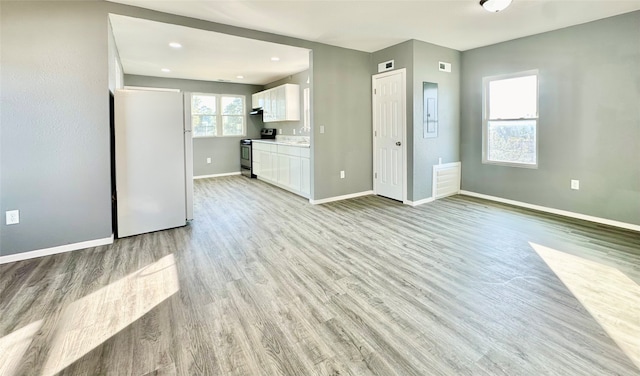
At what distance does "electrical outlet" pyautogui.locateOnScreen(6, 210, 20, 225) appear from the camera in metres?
2.80

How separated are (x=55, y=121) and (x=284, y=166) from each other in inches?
142

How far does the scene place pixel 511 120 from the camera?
4688mm

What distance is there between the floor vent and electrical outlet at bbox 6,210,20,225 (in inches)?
205

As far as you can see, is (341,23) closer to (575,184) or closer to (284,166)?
(284,166)

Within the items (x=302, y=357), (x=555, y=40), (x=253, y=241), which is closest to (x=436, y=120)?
(x=555, y=40)

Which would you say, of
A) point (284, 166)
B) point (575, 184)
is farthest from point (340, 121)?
point (575, 184)

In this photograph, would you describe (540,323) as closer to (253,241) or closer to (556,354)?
(556,354)

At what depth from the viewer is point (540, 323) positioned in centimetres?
188

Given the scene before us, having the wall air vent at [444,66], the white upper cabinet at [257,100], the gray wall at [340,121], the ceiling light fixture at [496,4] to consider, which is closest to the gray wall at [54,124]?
the gray wall at [340,121]

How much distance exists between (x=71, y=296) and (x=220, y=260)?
1.08 meters

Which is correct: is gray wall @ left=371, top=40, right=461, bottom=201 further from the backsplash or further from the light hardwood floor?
the backsplash

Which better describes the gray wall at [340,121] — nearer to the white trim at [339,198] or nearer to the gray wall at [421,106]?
the white trim at [339,198]

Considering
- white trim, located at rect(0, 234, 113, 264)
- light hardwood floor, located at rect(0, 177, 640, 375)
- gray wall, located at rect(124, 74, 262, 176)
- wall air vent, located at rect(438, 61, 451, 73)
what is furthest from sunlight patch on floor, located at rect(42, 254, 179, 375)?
gray wall, located at rect(124, 74, 262, 176)

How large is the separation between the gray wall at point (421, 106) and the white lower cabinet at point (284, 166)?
5.60ft
